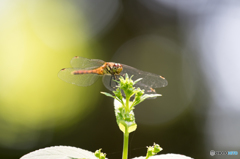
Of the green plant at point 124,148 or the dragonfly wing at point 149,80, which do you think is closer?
the green plant at point 124,148

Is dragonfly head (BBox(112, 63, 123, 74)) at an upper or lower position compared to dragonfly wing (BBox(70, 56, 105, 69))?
lower

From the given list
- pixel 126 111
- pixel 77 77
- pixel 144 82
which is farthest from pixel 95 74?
pixel 126 111

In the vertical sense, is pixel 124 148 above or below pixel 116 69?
below

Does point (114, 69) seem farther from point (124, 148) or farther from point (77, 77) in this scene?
point (124, 148)

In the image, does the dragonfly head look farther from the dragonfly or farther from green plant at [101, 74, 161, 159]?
green plant at [101, 74, 161, 159]

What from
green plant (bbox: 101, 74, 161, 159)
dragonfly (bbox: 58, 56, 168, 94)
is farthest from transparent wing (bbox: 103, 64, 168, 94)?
green plant (bbox: 101, 74, 161, 159)

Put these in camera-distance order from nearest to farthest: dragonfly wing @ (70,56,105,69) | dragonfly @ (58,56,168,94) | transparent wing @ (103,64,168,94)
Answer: transparent wing @ (103,64,168,94) < dragonfly @ (58,56,168,94) < dragonfly wing @ (70,56,105,69)

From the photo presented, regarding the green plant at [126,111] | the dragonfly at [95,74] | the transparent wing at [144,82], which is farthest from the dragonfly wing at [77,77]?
the green plant at [126,111]

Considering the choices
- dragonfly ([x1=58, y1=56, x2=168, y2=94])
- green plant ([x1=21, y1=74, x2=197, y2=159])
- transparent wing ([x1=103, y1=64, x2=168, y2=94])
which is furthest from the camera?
dragonfly ([x1=58, y1=56, x2=168, y2=94])

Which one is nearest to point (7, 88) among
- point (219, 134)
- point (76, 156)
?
point (76, 156)

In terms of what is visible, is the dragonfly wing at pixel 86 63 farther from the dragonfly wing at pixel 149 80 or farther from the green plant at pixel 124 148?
the green plant at pixel 124 148

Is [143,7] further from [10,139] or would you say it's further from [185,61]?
[10,139]

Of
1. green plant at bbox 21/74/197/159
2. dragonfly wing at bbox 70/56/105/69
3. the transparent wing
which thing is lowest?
green plant at bbox 21/74/197/159
